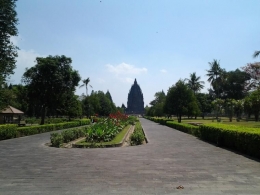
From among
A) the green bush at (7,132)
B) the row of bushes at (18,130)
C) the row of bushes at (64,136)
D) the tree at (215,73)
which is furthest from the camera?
the tree at (215,73)

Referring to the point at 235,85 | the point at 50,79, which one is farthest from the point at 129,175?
the point at 235,85

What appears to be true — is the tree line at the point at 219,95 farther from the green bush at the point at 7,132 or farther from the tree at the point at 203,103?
the green bush at the point at 7,132

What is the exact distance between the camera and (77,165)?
28.5 feet

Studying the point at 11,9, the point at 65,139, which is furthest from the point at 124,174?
the point at 11,9

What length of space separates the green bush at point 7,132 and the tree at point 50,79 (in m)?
13.5

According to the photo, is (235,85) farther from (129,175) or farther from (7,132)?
(129,175)

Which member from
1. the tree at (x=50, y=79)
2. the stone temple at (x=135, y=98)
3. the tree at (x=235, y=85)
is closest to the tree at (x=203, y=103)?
the tree at (x=235, y=85)

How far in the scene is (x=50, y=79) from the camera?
3331 centimetres

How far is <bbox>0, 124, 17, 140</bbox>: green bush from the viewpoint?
62.5 feet

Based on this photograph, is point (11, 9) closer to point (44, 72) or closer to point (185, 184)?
point (44, 72)

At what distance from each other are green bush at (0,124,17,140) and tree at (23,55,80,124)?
13.5m

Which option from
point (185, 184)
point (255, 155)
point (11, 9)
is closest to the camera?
point (185, 184)

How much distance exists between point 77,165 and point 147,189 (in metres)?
3.54

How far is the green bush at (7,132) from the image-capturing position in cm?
1906
